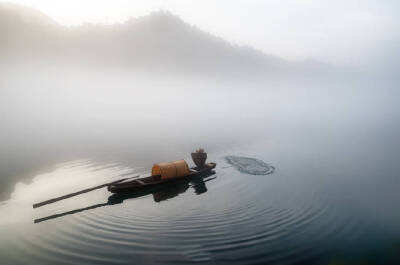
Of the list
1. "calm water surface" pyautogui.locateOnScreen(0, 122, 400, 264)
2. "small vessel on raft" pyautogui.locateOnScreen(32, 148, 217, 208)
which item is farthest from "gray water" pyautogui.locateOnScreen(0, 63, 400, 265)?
"small vessel on raft" pyautogui.locateOnScreen(32, 148, 217, 208)

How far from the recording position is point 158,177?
77.9 ft

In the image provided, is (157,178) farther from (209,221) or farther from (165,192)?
(209,221)

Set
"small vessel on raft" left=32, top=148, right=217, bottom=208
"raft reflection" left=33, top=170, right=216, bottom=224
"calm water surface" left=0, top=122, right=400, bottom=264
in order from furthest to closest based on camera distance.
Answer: "small vessel on raft" left=32, top=148, right=217, bottom=208 → "raft reflection" left=33, top=170, right=216, bottom=224 → "calm water surface" left=0, top=122, right=400, bottom=264

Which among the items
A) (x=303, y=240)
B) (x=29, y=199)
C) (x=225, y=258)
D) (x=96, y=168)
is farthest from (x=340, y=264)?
(x=96, y=168)

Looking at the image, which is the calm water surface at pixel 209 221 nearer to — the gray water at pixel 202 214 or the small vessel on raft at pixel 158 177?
the gray water at pixel 202 214

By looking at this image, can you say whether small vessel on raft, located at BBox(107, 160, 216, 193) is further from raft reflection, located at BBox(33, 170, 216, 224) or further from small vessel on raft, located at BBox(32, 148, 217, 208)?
raft reflection, located at BBox(33, 170, 216, 224)

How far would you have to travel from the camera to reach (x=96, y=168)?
31.0 m

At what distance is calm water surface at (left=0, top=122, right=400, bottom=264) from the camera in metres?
14.7

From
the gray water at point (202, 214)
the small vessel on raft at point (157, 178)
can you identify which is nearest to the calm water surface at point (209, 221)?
the gray water at point (202, 214)

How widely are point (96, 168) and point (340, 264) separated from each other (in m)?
26.6

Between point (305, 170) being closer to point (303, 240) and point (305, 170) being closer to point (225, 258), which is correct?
point (303, 240)

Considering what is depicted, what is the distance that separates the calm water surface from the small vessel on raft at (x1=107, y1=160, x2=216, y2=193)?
95cm

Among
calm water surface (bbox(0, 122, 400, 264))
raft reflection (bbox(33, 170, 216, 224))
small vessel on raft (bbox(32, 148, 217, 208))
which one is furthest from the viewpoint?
small vessel on raft (bbox(32, 148, 217, 208))

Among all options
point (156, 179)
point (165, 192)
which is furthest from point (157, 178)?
point (165, 192)
